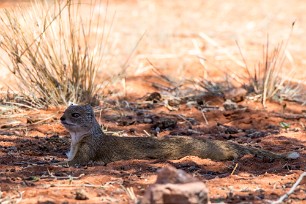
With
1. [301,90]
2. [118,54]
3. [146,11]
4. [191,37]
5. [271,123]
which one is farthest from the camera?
[146,11]

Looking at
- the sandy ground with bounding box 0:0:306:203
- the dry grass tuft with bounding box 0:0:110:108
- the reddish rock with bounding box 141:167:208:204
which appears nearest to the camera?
the reddish rock with bounding box 141:167:208:204

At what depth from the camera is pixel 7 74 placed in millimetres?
9570

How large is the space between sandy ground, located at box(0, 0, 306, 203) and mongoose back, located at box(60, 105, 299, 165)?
129mm

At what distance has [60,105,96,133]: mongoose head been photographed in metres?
6.65

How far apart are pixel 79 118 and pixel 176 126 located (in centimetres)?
155

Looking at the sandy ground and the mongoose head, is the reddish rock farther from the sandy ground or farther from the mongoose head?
the mongoose head

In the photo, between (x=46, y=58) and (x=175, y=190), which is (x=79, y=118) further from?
(x=175, y=190)

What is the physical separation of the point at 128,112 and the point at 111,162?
6.26 feet

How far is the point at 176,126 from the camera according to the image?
7.90 meters

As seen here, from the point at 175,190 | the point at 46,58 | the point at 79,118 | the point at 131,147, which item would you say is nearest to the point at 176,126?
the point at 131,147

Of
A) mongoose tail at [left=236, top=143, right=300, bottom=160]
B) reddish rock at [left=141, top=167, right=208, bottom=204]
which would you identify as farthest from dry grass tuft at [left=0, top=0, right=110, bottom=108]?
reddish rock at [left=141, top=167, right=208, bottom=204]

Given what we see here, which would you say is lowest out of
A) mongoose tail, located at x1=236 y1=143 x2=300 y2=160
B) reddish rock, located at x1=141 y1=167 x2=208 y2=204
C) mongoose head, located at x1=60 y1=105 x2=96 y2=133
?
mongoose tail, located at x1=236 y1=143 x2=300 y2=160

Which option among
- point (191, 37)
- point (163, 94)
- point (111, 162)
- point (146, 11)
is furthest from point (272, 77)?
point (146, 11)

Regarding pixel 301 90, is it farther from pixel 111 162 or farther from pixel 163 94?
pixel 111 162
